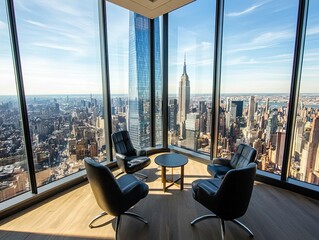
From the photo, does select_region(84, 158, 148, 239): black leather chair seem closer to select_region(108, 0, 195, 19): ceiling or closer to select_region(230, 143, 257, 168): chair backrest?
select_region(230, 143, 257, 168): chair backrest

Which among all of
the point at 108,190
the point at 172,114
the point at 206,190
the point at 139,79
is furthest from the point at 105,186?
the point at 172,114

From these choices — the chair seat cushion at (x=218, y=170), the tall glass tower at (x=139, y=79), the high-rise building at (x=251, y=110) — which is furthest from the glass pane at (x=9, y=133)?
the high-rise building at (x=251, y=110)

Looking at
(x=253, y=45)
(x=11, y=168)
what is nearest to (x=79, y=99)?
(x=11, y=168)

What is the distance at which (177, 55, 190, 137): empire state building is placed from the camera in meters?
4.16

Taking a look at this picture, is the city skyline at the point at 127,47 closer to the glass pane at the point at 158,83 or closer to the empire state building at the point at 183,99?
the empire state building at the point at 183,99

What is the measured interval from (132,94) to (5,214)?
9.68 ft

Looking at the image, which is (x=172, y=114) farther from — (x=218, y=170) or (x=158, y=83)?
(x=218, y=170)

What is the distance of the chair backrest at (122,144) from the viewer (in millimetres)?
3387

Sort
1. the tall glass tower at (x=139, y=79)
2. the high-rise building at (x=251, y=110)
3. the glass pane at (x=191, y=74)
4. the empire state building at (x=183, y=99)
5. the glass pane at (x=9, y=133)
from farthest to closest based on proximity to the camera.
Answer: the empire state building at (x=183, y=99), the tall glass tower at (x=139, y=79), the glass pane at (x=191, y=74), the high-rise building at (x=251, y=110), the glass pane at (x=9, y=133)

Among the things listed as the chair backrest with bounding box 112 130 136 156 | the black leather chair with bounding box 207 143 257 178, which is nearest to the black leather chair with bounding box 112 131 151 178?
the chair backrest with bounding box 112 130 136 156

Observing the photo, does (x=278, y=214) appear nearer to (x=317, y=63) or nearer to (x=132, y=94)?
(x=317, y=63)

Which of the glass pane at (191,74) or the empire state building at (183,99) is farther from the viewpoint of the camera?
the empire state building at (183,99)

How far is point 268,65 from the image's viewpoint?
2.91 metres

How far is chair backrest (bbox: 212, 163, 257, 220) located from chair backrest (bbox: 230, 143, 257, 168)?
77cm
